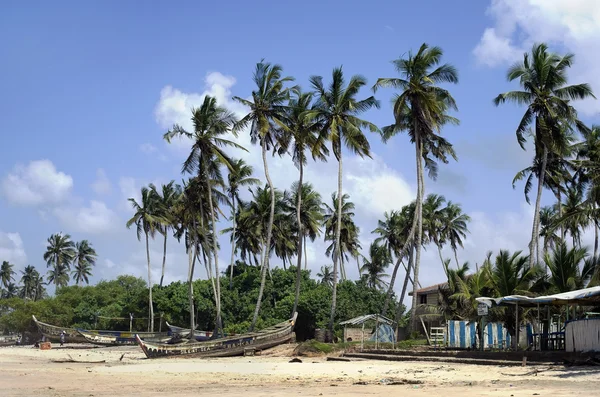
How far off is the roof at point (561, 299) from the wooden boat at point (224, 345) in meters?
15.3

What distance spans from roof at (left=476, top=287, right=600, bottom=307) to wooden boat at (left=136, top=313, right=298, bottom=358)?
1529cm

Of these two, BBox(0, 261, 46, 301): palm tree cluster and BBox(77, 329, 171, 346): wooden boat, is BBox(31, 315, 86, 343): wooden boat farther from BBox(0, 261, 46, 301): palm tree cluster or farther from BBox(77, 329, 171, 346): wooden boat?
BBox(0, 261, 46, 301): palm tree cluster

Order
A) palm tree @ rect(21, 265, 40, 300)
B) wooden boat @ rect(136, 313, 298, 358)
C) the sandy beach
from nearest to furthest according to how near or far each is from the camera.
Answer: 1. the sandy beach
2. wooden boat @ rect(136, 313, 298, 358)
3. palm tree @ rect(21, 265, 40, 300)

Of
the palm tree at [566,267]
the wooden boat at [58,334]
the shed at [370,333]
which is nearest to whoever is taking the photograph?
the palm tree at [566,267]

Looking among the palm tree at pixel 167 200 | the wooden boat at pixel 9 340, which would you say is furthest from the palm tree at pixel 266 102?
the wooden boat at pixel 9 340

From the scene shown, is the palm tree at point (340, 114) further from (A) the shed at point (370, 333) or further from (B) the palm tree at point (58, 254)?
(B) the palm tree at point (58, 254)

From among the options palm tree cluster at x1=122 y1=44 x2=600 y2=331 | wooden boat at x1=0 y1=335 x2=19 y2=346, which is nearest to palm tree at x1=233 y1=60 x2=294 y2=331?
palm tree cluster at x1=122 y1=44 x2=600 y2=331

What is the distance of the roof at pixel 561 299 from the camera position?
1986 cm

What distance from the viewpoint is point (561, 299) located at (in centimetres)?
2045

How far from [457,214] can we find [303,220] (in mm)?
19143

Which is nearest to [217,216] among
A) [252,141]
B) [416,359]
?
[252,141]

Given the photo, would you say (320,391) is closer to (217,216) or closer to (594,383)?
(594,383)

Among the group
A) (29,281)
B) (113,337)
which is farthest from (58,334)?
(29,281)

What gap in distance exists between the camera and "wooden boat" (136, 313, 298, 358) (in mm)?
32406
